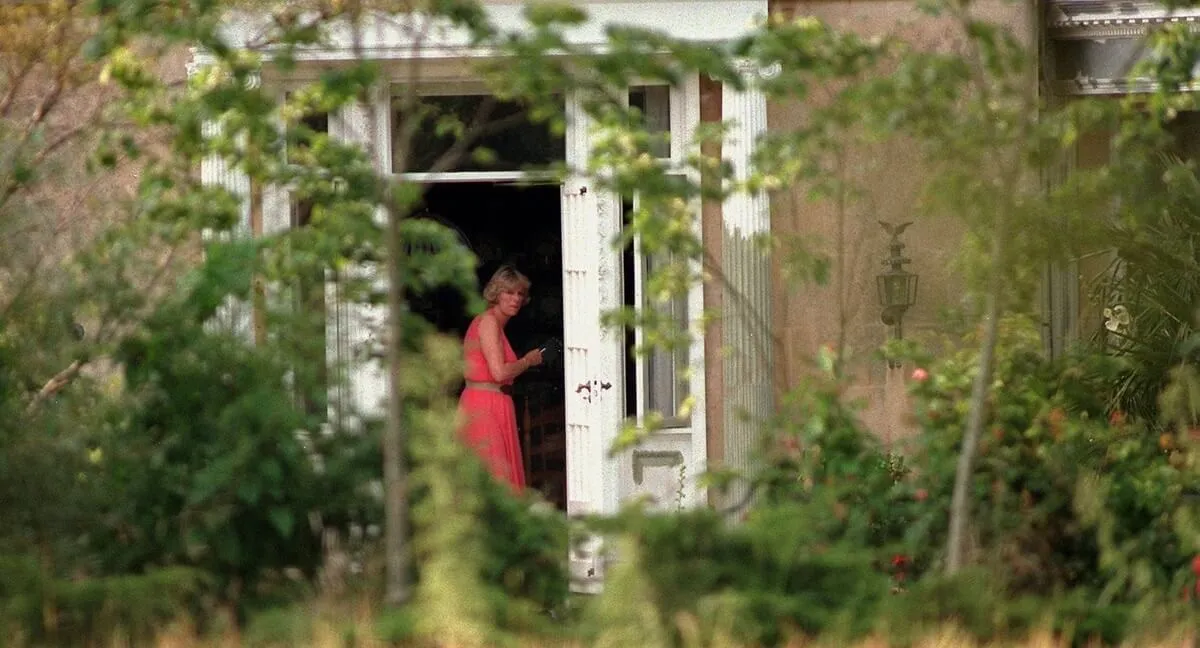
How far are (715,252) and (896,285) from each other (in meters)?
0.85

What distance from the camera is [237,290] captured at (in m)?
6.38

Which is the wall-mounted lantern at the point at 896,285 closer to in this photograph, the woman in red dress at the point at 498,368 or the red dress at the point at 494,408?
the woman in red dress at the point at 498,368

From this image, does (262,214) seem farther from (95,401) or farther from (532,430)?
(95,401)

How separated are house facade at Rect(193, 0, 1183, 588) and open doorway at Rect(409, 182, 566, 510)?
2184 mm

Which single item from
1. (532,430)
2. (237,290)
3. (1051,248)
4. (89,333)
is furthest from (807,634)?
(532,430)

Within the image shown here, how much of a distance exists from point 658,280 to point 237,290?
119 centimetres

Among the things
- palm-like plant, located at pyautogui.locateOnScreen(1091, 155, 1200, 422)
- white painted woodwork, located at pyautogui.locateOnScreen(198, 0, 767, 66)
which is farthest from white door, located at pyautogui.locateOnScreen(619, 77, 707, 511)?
palm-like plant, located at pyautogui.locateOnScreen(1091, 155, 1200, 422)

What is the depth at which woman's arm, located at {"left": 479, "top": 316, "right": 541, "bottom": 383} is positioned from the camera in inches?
424

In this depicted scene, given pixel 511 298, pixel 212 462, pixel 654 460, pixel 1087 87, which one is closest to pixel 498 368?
pixel 511 298

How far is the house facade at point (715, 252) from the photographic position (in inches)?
406

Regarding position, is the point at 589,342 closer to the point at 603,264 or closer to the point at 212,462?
the point at 603,264

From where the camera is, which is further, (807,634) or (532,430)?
(532,430)

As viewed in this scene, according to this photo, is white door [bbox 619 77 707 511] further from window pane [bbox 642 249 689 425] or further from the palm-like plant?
the palm-like plant

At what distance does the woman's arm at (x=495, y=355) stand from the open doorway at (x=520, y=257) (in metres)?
2.09
